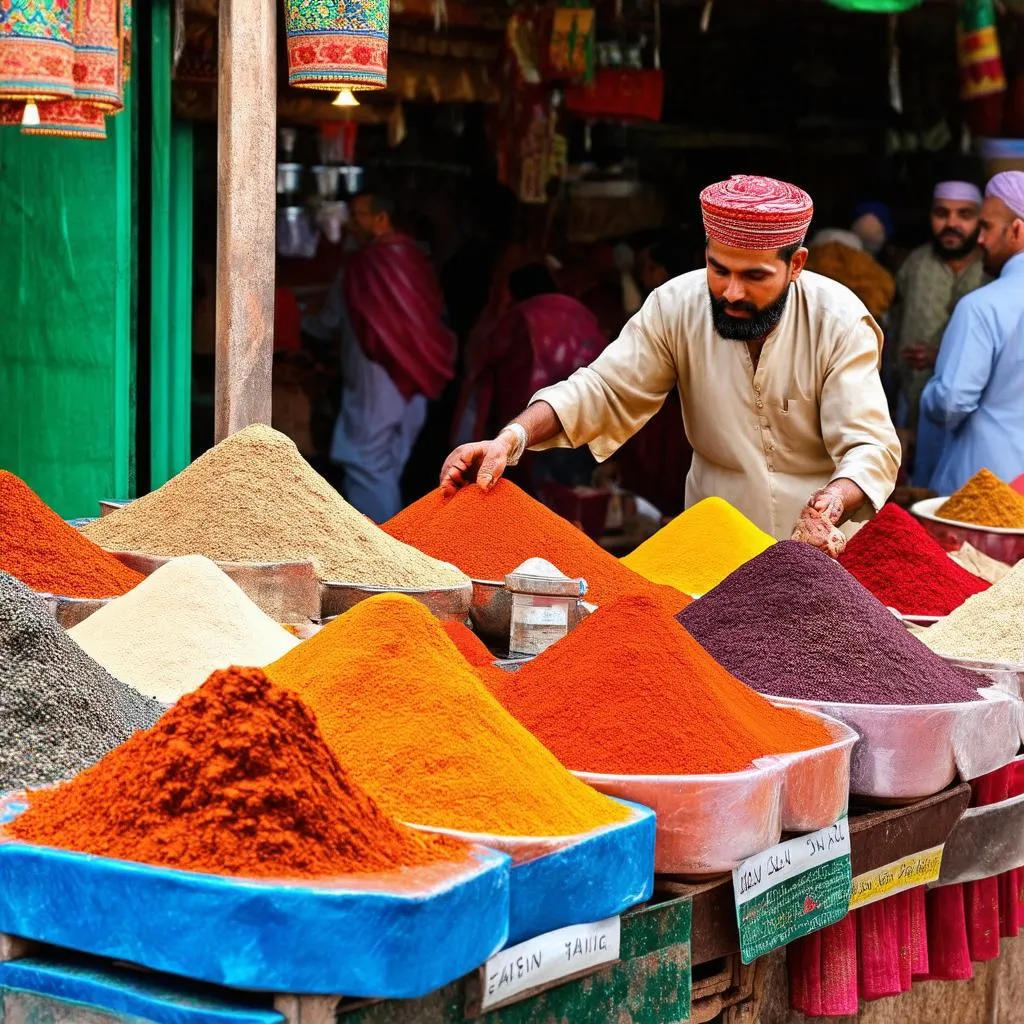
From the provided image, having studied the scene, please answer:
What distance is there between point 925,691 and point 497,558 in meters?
0.65

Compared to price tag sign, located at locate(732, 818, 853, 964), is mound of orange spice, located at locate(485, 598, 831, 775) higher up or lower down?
higher up

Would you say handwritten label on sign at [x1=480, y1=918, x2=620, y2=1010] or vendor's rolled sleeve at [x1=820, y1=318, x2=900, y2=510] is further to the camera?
vendor's rolled sleeve at [x1=820, y1=318, x2=900, y2=510]

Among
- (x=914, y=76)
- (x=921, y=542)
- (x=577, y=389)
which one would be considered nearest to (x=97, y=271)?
(x=577, y=389)

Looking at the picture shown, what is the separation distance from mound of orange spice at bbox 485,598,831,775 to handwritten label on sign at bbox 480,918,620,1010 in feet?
→ 0.53

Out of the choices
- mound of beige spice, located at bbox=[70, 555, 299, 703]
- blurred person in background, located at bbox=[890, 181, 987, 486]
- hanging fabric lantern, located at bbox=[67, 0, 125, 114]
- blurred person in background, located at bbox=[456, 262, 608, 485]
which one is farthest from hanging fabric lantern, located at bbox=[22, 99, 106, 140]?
blurred person in background, located at bbox=[890, 181, 987, 486]

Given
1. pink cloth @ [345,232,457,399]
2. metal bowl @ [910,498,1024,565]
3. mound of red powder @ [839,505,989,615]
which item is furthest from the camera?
pink cloth @ [345,232,457,399]

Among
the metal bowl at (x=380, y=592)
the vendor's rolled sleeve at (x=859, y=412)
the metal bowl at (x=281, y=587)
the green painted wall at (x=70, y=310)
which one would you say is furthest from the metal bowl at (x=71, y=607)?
the green painted wall at (x=70, y=310)

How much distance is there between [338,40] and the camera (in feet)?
9.46

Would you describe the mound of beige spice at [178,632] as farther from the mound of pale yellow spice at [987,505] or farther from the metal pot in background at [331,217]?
the metal pot in background at [331,217]

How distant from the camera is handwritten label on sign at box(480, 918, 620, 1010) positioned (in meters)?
1.28

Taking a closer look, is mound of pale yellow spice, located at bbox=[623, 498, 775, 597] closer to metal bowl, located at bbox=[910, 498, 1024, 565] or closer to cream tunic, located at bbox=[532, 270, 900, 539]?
cream tunic, located at bbox=[532, 270, 900, 539]

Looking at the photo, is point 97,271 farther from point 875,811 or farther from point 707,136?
point 707,136

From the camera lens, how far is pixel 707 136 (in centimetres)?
670

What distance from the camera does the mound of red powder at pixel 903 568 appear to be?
241cm
